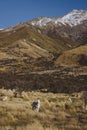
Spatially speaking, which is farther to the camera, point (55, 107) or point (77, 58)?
point (77, 58)

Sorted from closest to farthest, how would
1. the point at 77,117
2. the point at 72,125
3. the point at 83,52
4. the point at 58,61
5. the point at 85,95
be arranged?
the point at 72,125, the point at 77,117, the point at 85,95, the point at 58,61, the point at 83,52

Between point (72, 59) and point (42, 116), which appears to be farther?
point (72, 59)

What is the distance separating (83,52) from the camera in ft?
505

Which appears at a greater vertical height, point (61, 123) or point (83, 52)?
point (83, 52)

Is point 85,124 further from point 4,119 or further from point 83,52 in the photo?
point 83,52

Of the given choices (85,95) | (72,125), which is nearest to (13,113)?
(72,125)

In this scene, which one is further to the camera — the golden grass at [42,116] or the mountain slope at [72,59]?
the mountain slope at [72,59]

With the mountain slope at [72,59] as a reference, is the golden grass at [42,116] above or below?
below

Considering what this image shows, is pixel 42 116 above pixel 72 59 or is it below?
below

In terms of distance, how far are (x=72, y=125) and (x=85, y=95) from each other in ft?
27.5

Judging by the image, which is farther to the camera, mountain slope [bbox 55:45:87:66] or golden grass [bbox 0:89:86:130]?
mountain slope [bbox 55:45:87:66]

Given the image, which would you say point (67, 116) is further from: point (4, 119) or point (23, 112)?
point (4, 119)

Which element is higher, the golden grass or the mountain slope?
the mountain slope

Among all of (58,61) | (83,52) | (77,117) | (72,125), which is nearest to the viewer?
(72,125)
